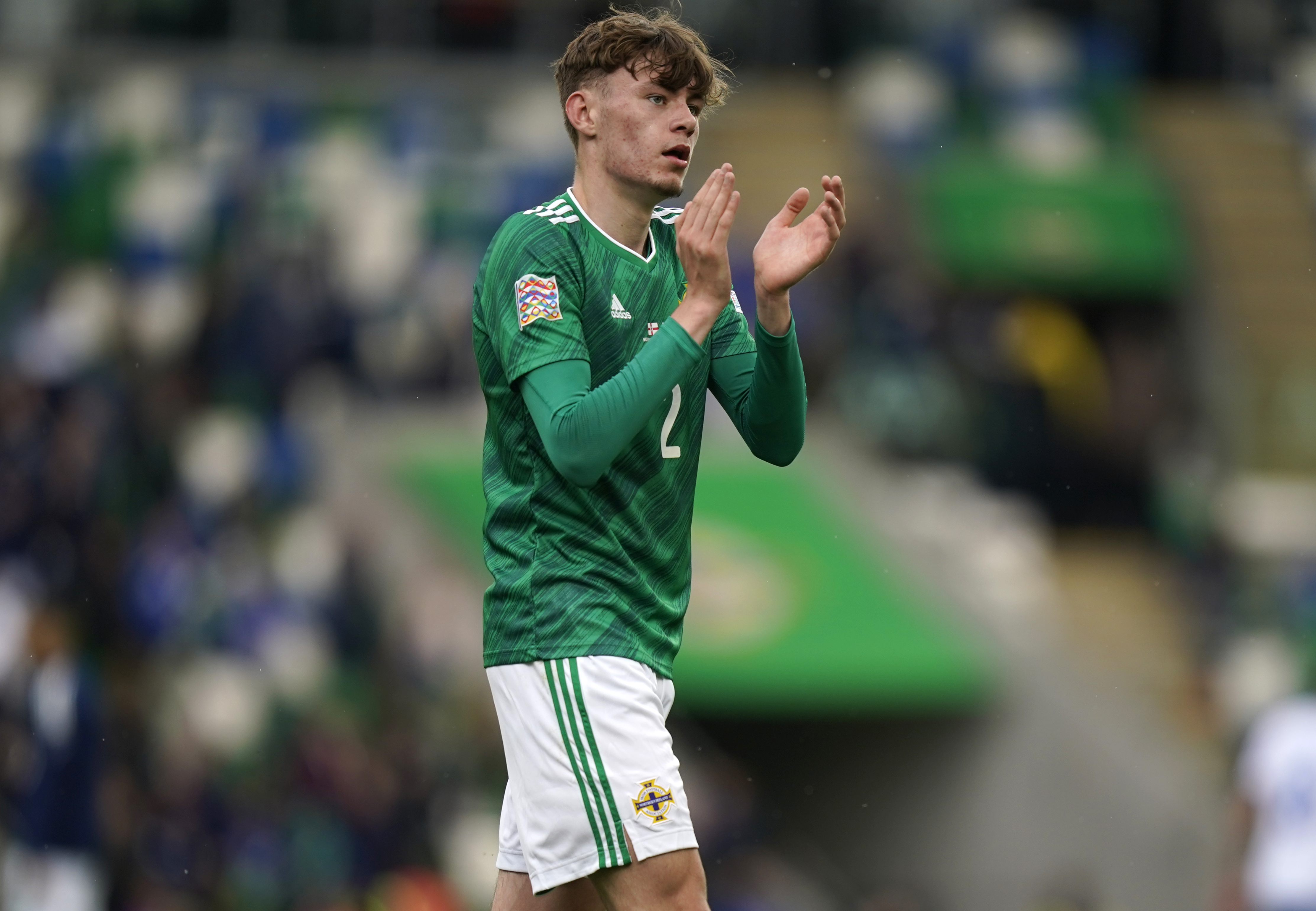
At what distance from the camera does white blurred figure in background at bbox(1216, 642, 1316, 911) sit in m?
7.19

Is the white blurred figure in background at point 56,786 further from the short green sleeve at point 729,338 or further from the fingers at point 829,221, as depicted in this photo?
the fingers at point 829,221

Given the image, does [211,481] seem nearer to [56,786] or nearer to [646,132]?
[56,786]

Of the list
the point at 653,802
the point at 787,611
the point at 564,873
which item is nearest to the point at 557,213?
the point at 653,802

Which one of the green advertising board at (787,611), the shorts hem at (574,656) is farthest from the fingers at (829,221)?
the green advertising board at (787,611)

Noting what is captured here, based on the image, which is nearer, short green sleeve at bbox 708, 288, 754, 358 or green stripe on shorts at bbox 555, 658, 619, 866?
green stripe on shorts at bbox 555, 658, 619, 866

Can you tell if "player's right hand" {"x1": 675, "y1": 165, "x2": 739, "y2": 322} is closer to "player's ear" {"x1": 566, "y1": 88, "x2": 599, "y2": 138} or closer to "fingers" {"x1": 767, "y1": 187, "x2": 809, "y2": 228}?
"fingers" {"x1": 767, "y1": 187, "x2": 809, "y2": 228}

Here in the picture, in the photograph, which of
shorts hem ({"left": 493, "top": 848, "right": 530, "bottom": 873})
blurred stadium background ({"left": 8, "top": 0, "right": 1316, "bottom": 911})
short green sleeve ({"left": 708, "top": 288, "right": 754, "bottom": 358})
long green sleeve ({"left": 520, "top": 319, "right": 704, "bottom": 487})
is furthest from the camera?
blurred stadium background ({"left": 8, "top": 0, "right": 1316, "bottom": 911})

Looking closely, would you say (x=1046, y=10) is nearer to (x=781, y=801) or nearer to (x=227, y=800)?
(x=781, y=801)

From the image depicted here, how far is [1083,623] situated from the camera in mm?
14789

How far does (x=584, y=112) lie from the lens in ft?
13.5

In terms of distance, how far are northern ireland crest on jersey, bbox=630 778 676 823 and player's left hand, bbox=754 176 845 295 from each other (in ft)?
3.31

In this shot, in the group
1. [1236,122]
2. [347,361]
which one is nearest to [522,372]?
[347,361]

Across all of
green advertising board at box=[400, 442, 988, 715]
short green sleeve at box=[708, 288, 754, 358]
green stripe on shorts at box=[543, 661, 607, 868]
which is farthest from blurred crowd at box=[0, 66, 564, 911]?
green stripe on shorts at box=[543, 661, 607, 868]

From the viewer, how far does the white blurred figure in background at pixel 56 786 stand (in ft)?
30.2
